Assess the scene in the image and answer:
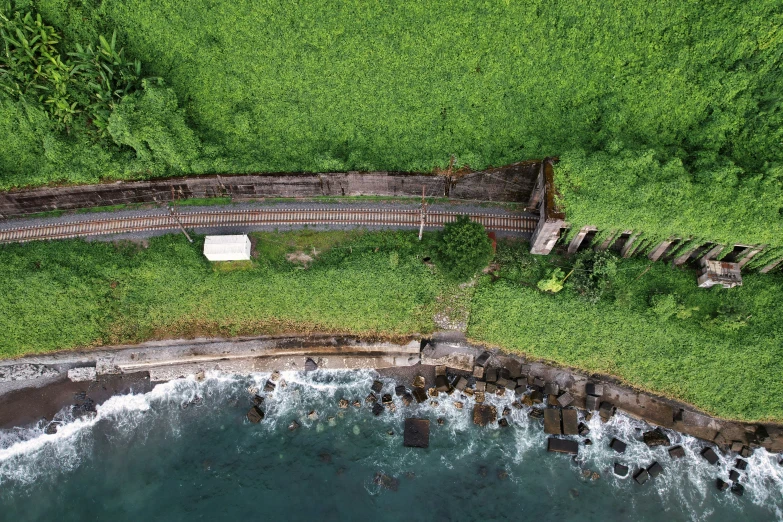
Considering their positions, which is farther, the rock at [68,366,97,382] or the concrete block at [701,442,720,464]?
the rock at [68,366,97,382]

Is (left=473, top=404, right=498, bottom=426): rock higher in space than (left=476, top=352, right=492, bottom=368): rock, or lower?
lower

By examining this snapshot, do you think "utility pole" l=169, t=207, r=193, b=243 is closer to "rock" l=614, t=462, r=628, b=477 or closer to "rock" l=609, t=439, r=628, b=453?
"rock" l=609, t=439, r=628, b=453

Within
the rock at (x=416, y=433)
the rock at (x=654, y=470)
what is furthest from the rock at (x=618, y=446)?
the rock at (x=416, y=433)

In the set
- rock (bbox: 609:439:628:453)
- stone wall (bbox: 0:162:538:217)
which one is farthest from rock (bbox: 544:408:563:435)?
stone wall (bbox: 0:162:538:217)

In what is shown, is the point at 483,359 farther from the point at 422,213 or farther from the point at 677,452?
the point at 677,452

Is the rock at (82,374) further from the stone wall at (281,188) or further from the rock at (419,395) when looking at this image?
the rock at (419,395)

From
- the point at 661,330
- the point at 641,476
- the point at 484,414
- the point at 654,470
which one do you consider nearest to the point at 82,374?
the point at 484,414

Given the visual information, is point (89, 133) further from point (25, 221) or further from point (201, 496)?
point (201, 496)
